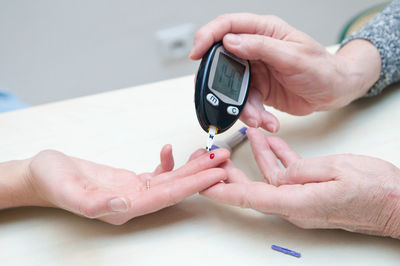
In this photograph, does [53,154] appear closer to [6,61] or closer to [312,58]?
[312,58]

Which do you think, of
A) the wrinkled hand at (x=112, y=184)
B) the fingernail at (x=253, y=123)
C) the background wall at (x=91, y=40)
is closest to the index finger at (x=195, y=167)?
the wrinkled hand at (x=112, y=184)

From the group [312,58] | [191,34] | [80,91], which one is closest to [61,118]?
[312,58]

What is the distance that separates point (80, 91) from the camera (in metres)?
1.68

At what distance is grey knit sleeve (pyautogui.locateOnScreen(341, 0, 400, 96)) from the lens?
33.3 inches

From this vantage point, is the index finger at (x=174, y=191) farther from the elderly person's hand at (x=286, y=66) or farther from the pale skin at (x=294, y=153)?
the elderly person's hand at (x=286, y=66)

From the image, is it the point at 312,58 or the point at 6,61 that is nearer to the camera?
the point at 312,58

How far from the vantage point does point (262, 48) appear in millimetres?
699

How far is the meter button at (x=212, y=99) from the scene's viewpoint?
25.5 inches

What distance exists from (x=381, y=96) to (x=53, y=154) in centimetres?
75

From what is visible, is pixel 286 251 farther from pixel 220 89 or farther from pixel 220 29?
pixel 220 29

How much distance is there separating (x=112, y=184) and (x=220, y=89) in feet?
0.87

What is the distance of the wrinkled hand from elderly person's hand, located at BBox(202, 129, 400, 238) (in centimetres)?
7

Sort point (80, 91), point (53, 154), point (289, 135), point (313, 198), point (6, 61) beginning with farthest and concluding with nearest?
point (80, 91) < point (6, 61) < point (289, 135) < point (53, 154) < point (313, 198)

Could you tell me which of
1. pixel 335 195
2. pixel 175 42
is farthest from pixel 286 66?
pixel 175 42
